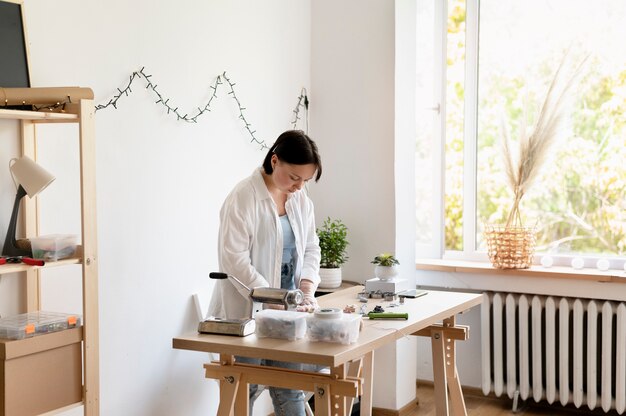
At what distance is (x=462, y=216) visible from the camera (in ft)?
15.5

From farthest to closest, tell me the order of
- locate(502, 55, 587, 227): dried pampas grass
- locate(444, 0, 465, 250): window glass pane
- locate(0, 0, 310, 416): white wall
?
locate(444, 0, 465, 250): window glass pane < locate(502, 55, 587, 227): dried pampas grass < locate(0, 0, 310, 416): white wall

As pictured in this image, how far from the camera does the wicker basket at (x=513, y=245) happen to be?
422 centimetres

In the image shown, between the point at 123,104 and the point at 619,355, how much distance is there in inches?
107

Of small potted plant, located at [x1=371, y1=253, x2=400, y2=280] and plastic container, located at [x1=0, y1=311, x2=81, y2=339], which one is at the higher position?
small potted plant, located at [x1=371, y1=253, x2=400, y2=280]

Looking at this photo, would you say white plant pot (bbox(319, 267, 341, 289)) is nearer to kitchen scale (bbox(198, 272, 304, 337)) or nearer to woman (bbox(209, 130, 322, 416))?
woman (bbox(209, 130, 322, 416))

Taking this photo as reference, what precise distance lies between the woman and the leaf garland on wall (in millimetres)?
546

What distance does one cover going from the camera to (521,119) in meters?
4.27

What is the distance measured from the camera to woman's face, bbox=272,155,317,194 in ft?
9.70

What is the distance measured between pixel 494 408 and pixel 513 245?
2.95 ft

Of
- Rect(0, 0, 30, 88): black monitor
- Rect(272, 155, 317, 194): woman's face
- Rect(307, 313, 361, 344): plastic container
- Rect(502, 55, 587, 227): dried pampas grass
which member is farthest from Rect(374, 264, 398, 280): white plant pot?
Rect(0, 0, 30, 88): black monitor

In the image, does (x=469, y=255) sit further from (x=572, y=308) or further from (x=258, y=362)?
(x=258, y=362)

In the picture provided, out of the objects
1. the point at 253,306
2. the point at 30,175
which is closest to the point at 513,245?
the point at 253,306

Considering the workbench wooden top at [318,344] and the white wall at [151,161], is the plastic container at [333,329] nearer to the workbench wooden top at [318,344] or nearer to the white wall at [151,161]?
the workbench wooden top at [318,344]

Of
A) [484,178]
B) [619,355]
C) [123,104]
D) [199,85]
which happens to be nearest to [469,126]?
[484,178]
